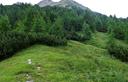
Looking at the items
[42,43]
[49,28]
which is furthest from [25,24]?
[42,43]

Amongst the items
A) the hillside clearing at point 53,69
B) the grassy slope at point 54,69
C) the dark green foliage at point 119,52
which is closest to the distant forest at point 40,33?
the dark green foliage at point 119,52

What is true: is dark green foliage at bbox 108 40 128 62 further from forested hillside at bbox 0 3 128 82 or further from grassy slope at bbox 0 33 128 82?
grassy slope at bbox 0 33 128 82

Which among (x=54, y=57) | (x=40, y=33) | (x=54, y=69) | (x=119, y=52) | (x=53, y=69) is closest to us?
(x=53, y=69)

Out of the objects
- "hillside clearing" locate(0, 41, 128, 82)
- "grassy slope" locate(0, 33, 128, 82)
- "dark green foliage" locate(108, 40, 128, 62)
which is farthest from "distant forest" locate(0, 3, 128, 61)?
"hillside clearing" locate(0, 41, 128, 82)

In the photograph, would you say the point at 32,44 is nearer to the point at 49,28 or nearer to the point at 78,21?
the point at 49,28

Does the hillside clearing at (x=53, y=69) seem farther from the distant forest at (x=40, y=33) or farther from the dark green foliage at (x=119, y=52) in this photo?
the dark green foliage at (x=119, y=52)

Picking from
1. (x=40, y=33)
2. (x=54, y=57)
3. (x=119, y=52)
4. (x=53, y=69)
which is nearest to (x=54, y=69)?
(x=53, y=69)

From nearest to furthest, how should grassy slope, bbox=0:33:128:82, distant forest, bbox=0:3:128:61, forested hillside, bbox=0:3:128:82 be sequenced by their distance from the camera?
grassy slope, bbox=0:33:128:82
forested hillside, bbox=0:3:128:82
distant forest, bbox=0:3:128:61

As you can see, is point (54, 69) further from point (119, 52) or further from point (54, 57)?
point (119, 52)

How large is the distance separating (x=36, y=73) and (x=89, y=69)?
2036 cm

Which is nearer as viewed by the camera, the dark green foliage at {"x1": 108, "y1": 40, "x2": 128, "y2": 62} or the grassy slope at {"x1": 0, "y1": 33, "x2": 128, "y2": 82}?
the grassy slope at {"x1": 0, "y1": 33, "x2": 128, "y2": 82}

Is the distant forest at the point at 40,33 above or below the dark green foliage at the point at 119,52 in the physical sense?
above

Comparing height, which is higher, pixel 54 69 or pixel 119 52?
pixel 54 69

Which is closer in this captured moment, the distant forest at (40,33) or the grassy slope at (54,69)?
the grassy slope at (54,69)
